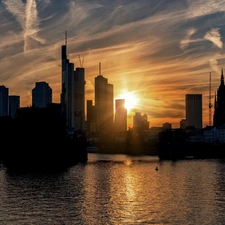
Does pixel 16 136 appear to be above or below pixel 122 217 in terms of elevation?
above

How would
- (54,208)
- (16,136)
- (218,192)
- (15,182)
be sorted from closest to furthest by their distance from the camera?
(54,208) → (218,192) → (15,182) → (16,136)

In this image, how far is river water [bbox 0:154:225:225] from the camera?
200 feet

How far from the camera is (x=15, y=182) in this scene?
97875 millimetres

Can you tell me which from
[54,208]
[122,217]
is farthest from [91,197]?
[122,217]

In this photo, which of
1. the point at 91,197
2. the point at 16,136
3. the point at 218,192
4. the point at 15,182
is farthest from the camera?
the point at 16,136

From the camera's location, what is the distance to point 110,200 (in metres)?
75.5

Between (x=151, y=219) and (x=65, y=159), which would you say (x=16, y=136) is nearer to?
(x=65, y=159)

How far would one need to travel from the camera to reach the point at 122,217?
202ft

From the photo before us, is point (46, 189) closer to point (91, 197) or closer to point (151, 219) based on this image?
point (91, 197)

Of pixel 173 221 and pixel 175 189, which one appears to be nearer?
pixel 173 221

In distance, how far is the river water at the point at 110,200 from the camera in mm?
60844

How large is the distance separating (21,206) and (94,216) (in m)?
13.0

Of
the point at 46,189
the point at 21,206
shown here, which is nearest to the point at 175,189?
the point at 46,189

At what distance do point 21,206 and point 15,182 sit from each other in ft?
98.3
